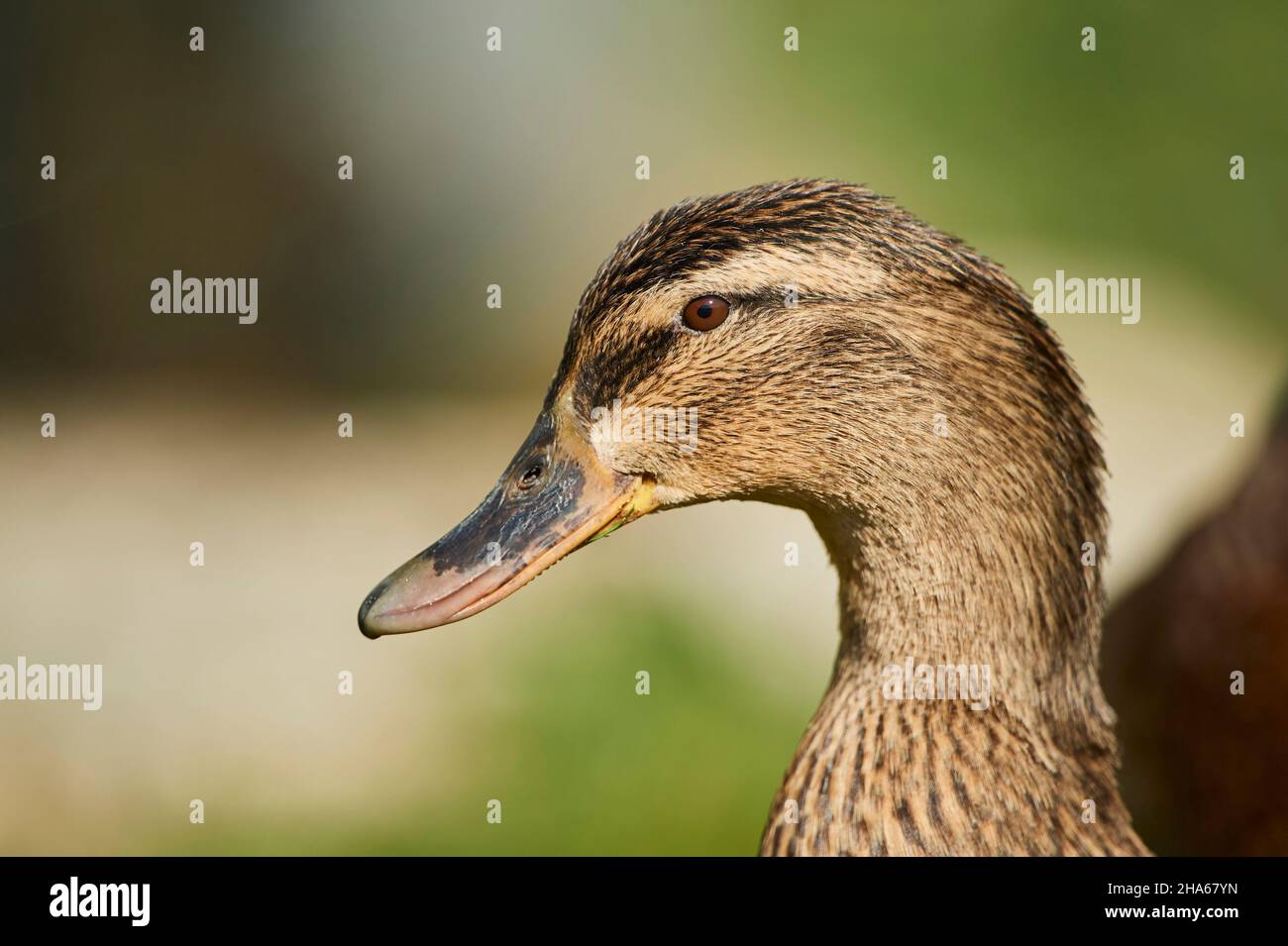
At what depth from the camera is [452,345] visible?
6289 millimetres

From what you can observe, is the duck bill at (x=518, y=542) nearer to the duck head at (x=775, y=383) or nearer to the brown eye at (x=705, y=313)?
the duck head at (x=775, y=383)

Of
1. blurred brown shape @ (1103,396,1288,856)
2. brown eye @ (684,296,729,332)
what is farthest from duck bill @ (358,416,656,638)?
blurred brown shape @ (1103,396,1288,856)

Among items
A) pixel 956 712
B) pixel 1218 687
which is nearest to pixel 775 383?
pixel 956 712

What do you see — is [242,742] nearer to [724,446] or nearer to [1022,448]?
[724,446]

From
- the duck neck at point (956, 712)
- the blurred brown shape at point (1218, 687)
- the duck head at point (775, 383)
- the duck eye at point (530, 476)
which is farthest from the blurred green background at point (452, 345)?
the duck eye at point (530, 476)

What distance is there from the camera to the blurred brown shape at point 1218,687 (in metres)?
2.62

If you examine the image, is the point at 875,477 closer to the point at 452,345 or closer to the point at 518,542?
the point at 518,542

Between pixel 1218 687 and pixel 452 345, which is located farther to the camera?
pixel 452 345

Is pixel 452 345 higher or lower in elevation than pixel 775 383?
higher

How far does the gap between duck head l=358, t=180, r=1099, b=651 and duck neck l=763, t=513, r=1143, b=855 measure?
75 mm

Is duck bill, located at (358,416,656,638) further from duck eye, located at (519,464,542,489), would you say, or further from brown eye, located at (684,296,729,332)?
brown eye, located at (684,296,729,332)

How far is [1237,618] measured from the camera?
272 centimetres

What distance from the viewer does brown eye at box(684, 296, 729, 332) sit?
1.78 m

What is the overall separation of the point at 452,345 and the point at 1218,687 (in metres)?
4.35
